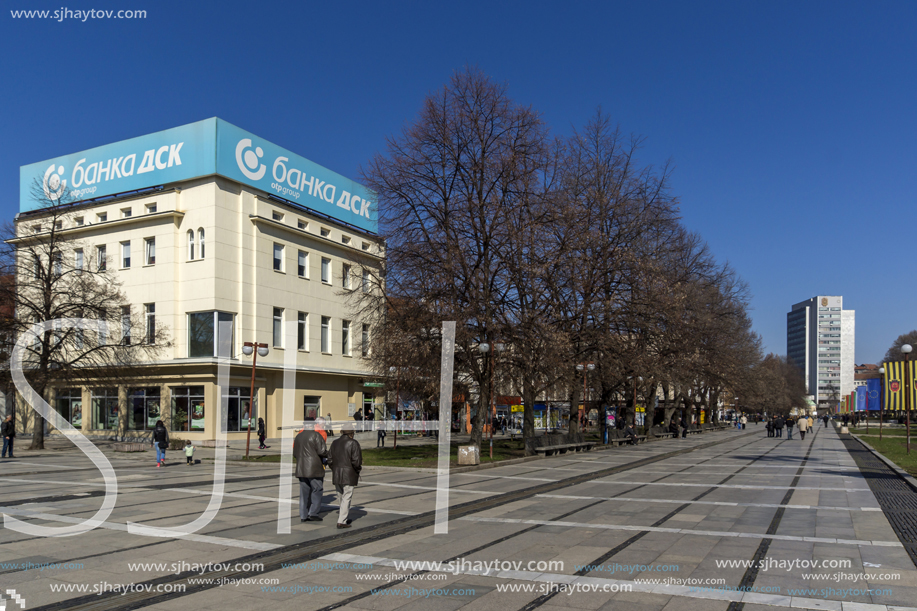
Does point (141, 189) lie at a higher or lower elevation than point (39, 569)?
higher

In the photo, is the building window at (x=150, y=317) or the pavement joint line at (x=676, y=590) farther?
the building window at (x=150, y=317)

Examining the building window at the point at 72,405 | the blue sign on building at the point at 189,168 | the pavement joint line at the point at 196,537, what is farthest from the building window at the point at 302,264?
the pavement joint line at the point at 196,537

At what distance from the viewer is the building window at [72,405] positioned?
4206 centimetres

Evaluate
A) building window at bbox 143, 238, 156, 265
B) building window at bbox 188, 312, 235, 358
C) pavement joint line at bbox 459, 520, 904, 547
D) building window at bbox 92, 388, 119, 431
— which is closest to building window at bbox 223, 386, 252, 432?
building window at bbox 188, 312, 235, 358

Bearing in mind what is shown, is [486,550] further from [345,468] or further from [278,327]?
[278,327]

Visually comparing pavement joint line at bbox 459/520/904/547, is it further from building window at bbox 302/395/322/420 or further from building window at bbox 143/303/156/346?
building window at bbox 302/395/322/420

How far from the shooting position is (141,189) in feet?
134

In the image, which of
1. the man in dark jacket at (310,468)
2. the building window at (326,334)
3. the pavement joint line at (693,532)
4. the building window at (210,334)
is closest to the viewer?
the pavement joint line at (693,532)

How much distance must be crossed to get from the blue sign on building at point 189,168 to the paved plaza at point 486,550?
22.9 m

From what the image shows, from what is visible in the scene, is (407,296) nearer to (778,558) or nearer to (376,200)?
(376,200)

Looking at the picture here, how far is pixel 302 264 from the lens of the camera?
44.3m

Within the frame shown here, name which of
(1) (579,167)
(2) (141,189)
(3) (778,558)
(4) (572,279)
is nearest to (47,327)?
(2) (141,189)

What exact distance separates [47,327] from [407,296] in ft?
52.7

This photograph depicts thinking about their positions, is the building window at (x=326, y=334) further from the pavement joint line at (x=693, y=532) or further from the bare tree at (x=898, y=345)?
the bare tree at (x=898, y=345)
